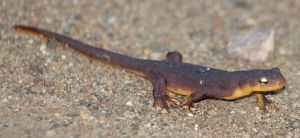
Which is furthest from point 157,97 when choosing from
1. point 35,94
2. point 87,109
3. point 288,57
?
point 288,57

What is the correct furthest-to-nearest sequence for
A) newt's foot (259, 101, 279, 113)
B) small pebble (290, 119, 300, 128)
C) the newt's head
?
newt's foot (259, 101, 279, 113), the newt's head, small pebble (290, 119, 300, 128)

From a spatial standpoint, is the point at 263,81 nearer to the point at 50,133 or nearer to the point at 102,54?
the point at 102,54

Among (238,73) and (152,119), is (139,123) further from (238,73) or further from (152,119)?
(238,73)

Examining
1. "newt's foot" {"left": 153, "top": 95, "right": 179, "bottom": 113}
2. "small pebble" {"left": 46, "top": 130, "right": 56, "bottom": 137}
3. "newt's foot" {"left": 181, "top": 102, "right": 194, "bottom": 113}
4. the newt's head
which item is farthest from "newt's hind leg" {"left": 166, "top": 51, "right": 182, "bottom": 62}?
"small pebble" {"left": 46, "top": 130, "right": 56, "bottom": 137}

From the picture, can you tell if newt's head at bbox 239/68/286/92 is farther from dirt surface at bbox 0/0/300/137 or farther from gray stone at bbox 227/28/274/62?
gray stone at bbox 227/28/274/62

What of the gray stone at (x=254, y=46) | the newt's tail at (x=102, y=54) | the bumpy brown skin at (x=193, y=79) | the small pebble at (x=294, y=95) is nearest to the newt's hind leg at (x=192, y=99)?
the bumpy brown skin at (x=193, y=79)

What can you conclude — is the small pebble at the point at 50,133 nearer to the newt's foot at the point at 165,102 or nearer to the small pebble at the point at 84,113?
the small pebble at the point at 84,113
